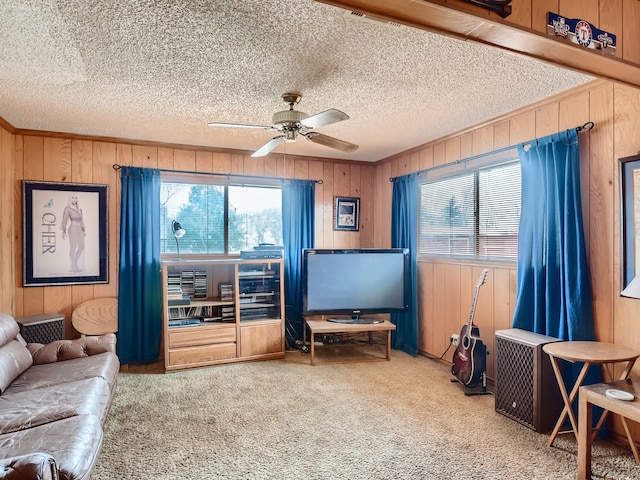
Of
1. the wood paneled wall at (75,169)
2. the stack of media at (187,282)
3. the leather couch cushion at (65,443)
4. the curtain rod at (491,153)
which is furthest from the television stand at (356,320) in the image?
the leather couch cushion at (65,443)

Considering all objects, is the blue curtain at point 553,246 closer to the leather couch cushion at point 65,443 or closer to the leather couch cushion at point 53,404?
the leather couch cushion at point 65,443

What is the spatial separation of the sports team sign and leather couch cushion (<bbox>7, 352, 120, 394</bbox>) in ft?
10.5

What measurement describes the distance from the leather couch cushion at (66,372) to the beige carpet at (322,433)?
0.38m

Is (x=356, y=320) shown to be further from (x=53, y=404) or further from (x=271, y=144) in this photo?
(x=53, y=404)

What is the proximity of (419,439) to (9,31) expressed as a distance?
3.35 m

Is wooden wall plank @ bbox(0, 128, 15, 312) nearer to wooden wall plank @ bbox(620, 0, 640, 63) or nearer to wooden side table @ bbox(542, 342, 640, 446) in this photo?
wooden side table @ bbox(542, 342, 640, 446)

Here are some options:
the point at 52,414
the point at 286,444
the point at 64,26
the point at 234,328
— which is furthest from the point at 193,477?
the point at 64,26

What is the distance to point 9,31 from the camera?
199cm

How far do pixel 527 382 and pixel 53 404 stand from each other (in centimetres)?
299

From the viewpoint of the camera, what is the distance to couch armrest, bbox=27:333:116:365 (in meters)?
2.97

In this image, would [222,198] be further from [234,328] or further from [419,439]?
[419,439]

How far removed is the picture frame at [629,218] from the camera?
2396mm

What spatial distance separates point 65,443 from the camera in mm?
1717

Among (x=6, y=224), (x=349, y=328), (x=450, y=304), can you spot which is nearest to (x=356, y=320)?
(x=349, y=328)
